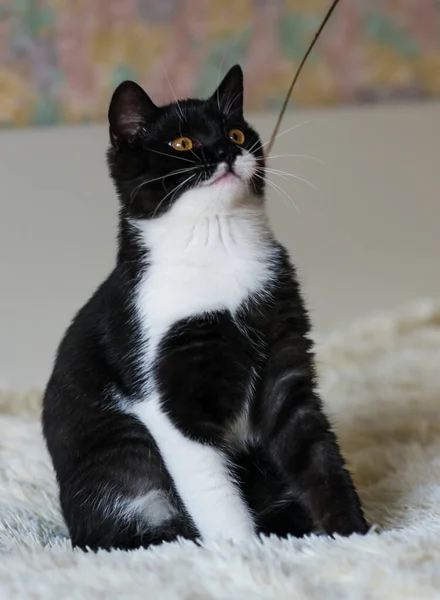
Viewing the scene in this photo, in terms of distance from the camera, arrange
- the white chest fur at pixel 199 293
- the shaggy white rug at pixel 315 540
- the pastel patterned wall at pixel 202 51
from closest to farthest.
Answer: the shaggy white rug at pixel 315 540
the white chest fur at pixel 199 293
the pastel patterned wall at pixel 202 51

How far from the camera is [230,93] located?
1070 mm

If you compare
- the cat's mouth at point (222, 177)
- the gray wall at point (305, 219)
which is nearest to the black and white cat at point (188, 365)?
the cat's mouth at point (222, 177)

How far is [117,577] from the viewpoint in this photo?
71 centimetres

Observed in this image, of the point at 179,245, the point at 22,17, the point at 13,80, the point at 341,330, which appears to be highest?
the point at 22,17

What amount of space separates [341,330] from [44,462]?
1.07m

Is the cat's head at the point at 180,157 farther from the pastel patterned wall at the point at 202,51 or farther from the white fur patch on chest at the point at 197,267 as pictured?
the pastel patterned wall at the point at 202,51

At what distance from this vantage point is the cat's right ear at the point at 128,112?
0.96 meters

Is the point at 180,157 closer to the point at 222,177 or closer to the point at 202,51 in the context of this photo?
the point at 222,177

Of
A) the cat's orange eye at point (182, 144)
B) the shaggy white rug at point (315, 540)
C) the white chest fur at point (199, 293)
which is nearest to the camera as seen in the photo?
the shaggy white rug at point (315, 540)

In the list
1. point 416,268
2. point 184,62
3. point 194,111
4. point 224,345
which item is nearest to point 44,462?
point 224,345

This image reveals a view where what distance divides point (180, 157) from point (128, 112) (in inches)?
4.3

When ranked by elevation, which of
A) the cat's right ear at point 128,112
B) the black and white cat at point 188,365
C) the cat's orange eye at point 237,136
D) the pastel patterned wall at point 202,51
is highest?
the pastel patterned wall at point 202,51

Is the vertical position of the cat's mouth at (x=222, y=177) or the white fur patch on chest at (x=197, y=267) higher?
the cat's mouth at (x=222, y=177)

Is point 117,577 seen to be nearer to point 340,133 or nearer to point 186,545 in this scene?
point 186,545
